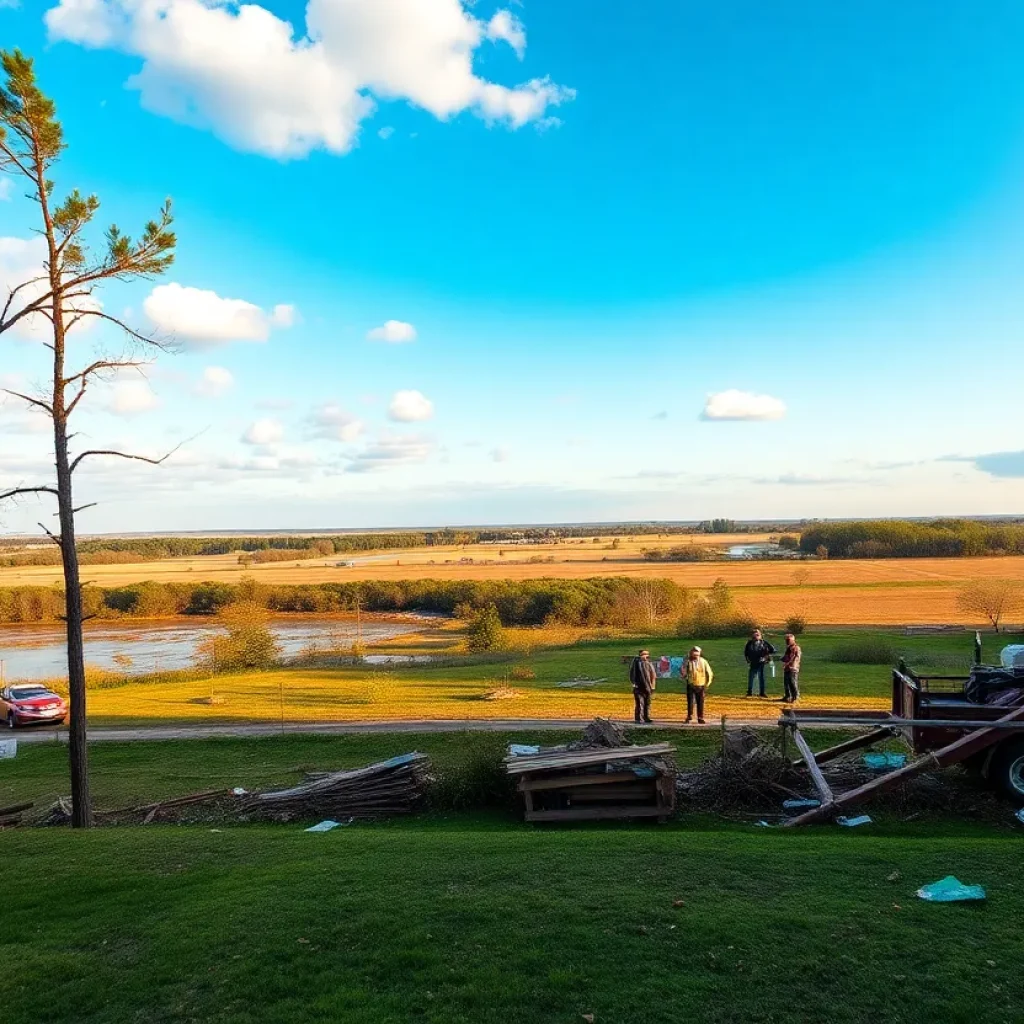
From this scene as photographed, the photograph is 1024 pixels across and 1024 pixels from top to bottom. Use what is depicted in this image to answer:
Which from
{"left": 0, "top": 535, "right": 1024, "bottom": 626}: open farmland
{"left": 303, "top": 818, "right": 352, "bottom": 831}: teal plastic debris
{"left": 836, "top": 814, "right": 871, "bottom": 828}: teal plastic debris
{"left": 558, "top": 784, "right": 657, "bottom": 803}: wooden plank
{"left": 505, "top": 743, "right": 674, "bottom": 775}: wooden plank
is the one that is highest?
{"left": 505, "top": 743, "right": 674, "bottom": 775}: wooden plank

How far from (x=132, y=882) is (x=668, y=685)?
67.5 feet

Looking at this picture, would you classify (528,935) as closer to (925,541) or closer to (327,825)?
(327,825)

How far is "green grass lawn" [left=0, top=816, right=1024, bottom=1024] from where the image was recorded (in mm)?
5473

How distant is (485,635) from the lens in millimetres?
41344

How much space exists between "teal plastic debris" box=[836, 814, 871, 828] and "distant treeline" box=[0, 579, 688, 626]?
47.5 meters

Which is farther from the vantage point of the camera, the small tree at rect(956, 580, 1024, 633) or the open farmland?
the open farmland

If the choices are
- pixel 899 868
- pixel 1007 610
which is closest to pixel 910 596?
pixel 1007 610

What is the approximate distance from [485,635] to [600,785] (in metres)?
29.8

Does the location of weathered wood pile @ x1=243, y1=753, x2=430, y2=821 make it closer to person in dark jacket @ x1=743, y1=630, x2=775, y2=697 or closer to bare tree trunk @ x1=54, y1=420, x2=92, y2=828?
bare tree trunk @ x1=54, y1=420, x2=92, y2=828

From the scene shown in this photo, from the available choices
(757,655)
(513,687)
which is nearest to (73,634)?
(513,687)

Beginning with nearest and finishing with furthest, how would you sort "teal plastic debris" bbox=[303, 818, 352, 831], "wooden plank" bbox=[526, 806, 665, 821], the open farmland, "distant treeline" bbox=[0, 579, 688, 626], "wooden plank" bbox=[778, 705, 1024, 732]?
"wooden plank" bbox=[778, 705, 1024, 732] < "wooden plank" bbox=[526, 806, 665, 821] < "teal plastic debris" bbox=[303, 818, 352, 831] < the open farmland < "distant treeline" bbox=[0, 579, 688, 626]

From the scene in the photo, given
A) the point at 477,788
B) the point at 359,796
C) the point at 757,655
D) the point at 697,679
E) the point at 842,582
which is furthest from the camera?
the point at 842,582

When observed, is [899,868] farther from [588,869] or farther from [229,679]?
[229,679]

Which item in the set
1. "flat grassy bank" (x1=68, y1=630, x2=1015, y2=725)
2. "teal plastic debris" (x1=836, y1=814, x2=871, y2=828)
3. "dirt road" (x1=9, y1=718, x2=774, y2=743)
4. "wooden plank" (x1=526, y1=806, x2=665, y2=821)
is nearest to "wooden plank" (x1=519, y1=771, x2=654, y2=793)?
"wooden plank" (x1=526, y1=806, x2=665, y2=821)
